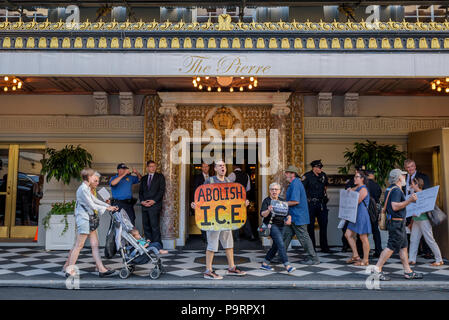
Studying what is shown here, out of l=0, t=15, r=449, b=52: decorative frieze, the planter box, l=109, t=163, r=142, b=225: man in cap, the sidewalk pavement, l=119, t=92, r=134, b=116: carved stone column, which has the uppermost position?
l=0, t=15, r=449, b=52: decorative frieze

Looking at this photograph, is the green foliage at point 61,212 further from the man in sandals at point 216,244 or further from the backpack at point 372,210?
the backpack at point 372,210

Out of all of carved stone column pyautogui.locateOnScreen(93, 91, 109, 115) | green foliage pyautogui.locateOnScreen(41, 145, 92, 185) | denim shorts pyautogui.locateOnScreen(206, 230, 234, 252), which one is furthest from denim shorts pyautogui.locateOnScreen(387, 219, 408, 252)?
carved stone column pyautogui.locateOnScreen(93, 91, 109, 115)

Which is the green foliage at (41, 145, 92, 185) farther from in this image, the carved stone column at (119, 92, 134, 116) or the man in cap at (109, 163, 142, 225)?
the carved stone column at (119, 92, 134, 116)

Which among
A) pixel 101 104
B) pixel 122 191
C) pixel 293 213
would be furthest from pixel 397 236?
pixel 101 104

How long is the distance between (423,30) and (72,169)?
25.8ft

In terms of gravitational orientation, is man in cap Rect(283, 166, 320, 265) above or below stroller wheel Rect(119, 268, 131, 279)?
above

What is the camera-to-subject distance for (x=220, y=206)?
19.4 feet

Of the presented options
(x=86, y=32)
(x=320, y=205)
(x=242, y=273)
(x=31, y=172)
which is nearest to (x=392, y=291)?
(x=242, y=273)

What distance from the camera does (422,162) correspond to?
912 centimetres

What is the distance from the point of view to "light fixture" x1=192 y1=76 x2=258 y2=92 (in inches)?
316

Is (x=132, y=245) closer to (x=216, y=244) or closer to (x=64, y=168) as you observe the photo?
(x=216, y=244)

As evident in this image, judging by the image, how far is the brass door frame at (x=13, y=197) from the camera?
9.48 metres

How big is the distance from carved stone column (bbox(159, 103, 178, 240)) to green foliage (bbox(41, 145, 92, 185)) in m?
1.95

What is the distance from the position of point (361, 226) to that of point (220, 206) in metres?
2.75
